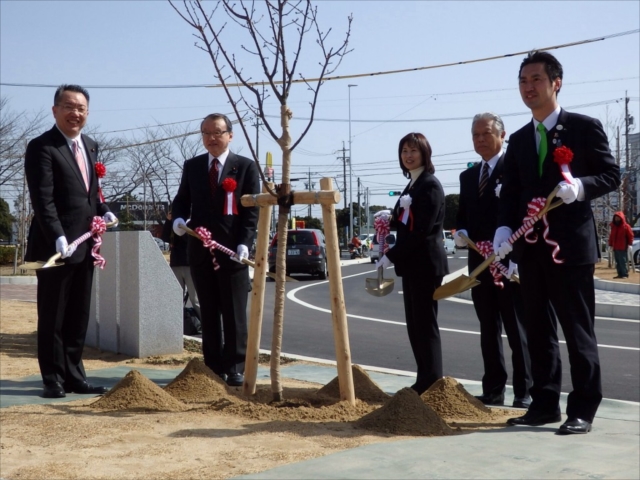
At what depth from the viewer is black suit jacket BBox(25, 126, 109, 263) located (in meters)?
6.41

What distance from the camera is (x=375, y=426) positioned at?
5.13 m

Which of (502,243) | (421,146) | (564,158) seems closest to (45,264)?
(421,146)

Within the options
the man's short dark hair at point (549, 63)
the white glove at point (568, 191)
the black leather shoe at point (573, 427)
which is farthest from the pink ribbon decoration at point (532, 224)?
the black leather shoe at point (573, 427)

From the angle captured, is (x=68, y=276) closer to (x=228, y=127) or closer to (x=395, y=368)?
(x=228, y=127)

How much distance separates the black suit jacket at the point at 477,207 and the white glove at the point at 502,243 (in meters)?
1.15

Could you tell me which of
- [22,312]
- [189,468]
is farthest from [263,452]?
[22,312]

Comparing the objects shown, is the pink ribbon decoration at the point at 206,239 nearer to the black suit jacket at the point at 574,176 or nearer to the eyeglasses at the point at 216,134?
the eyeglasses at the point at 216,134

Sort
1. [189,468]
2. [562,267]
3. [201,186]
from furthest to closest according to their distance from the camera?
1. [201,186]
2. [562,267]
3. [189,468]

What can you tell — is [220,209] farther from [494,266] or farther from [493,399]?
[493,399]

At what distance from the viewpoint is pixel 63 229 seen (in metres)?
6.57

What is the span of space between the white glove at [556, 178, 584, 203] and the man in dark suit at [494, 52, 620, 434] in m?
0.02

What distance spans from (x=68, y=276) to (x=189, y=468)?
288 centimetres

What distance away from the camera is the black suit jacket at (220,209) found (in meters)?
6.88

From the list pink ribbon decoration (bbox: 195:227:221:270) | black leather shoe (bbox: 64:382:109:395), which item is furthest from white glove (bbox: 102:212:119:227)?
black leather shoe (bbox: 64:382:109:395)
